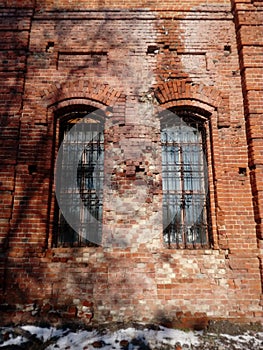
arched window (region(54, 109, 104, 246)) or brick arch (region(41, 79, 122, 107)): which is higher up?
brick arch (region(41, 79, 122, 107))

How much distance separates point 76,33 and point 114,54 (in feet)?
3.10

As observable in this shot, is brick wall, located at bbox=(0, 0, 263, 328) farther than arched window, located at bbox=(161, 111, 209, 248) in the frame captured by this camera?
No

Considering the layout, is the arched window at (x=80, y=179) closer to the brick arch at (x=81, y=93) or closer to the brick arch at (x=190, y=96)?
the brick arch at (x=81, y=93)

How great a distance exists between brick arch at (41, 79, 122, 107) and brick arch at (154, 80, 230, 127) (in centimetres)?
84

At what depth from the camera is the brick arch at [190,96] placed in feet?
18.2

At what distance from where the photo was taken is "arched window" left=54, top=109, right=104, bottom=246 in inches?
202

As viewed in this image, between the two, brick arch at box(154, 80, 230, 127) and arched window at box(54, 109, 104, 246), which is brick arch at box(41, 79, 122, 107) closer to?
arched window at box(54, 109, 104, 246)

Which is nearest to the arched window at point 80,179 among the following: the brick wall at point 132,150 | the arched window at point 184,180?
the brick wall at point 132,150

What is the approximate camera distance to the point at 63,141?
5.63 metres

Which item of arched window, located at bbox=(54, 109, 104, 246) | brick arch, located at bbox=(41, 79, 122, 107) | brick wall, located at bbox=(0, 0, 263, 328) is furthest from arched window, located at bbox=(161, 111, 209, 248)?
arched window, located at bbox=(54, 109, 104, 246)

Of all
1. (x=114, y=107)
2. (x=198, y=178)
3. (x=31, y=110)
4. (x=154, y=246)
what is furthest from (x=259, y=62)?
(x=31, y=110)

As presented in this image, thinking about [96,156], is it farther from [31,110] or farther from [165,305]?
[165,305]

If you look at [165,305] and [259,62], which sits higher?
[259,62]

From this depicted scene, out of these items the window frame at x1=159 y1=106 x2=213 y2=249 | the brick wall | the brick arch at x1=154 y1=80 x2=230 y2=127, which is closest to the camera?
the brick wall
